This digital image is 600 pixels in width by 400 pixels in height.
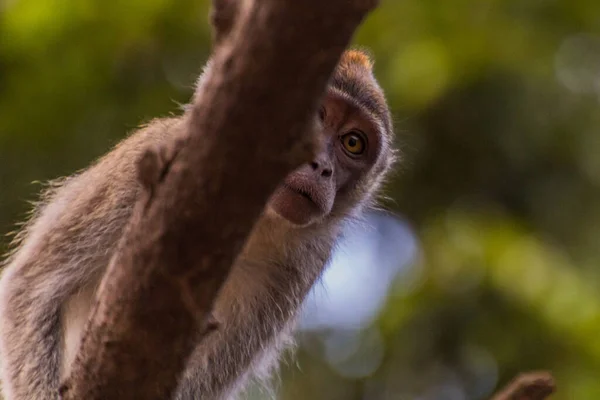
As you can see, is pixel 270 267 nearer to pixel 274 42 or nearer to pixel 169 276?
pixel 169 276

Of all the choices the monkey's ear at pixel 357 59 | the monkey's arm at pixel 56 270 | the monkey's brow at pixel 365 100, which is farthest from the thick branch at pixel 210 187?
the monkey's ear at pixel 357 59

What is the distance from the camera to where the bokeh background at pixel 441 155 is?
7.87 metres

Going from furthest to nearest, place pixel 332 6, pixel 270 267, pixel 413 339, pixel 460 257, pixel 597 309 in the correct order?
1. pixel 413 339
2. pixel 460 257
3. pixel 597 309
4. pixel 270 267
5. pixel 332 6

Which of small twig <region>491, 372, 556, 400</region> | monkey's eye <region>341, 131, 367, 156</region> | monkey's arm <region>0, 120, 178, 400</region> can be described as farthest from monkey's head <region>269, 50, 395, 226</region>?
small twig <region>491, 372, 556, 400</region>

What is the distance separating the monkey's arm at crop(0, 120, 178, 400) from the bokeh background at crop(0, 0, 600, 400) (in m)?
1.58

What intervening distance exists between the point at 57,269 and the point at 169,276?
7.33ft

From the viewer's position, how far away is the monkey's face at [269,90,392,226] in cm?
484

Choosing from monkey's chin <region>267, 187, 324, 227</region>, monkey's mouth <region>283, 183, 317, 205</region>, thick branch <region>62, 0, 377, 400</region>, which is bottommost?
monkey's chin <region>267, 187, 324, 227</region>

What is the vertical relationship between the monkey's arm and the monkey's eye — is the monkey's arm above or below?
below

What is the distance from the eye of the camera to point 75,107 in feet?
28.4

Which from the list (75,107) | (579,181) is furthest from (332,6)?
(579,181)

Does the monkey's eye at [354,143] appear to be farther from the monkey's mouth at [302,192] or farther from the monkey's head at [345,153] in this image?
the monkey's mouth at [302,192]

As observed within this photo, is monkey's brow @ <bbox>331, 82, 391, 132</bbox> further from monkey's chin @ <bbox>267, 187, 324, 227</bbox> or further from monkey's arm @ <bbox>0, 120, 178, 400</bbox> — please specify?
monkey's arm @ <bbox>0, 120, 178, 400</bbox>

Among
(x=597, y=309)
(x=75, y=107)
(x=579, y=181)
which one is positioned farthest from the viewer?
(x=579, y=181)
